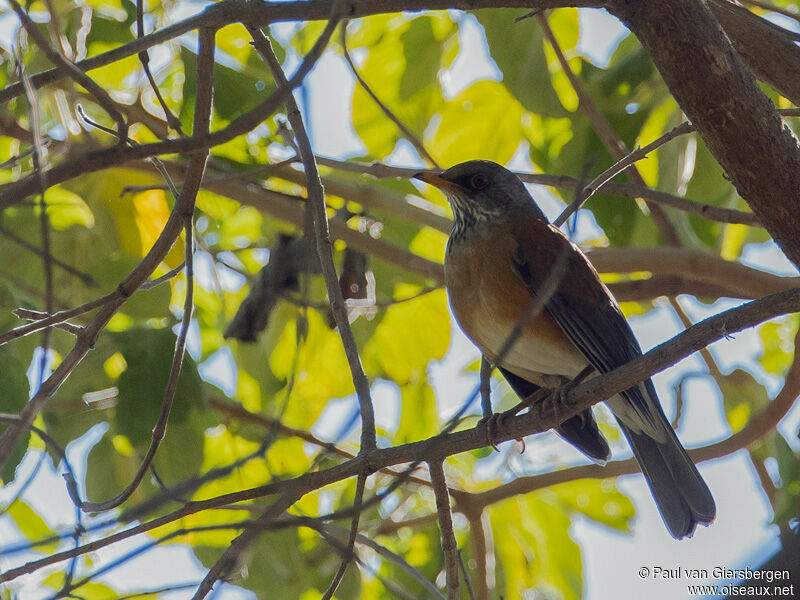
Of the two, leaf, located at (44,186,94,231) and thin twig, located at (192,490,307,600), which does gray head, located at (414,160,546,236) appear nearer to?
leaf, located at (44,186,94,231)

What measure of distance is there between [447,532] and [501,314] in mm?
1352

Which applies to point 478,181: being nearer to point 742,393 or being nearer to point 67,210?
point 742,393

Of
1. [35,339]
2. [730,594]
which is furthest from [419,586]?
[730,594]

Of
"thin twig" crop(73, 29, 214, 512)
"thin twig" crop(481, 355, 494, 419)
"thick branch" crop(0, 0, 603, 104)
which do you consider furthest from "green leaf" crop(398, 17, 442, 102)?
"thick branch" crop(0, 0, 603, 104)

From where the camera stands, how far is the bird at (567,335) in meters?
4.32

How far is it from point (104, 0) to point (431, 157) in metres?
2.15

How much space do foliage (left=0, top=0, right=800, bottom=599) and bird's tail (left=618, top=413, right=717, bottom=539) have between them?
394mm

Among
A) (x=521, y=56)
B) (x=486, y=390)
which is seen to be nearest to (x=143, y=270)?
(x=486, y=390)

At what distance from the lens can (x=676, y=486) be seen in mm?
4387

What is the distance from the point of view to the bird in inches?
170

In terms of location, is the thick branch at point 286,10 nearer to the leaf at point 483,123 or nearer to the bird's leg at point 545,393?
the bird's leg at point 545,393

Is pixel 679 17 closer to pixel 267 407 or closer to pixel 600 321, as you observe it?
pixel 600 321

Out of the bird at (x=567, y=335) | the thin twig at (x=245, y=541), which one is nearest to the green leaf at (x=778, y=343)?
the bird at (x=567, y=335)

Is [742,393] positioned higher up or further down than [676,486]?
higher up
